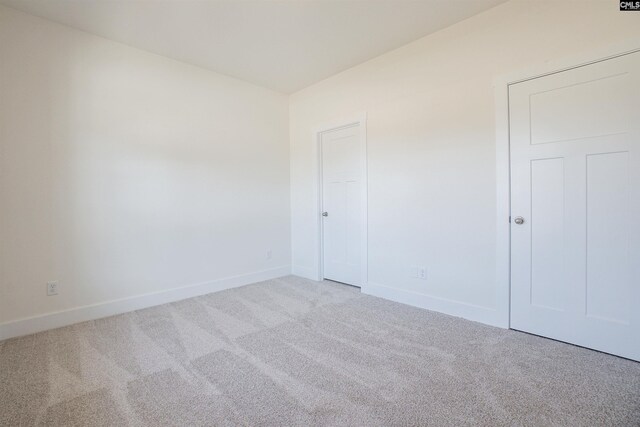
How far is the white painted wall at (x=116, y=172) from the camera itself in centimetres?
239

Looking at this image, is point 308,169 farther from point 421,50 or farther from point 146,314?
point 146,314

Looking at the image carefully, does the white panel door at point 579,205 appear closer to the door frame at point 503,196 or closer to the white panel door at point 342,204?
the door frame at point 503,196

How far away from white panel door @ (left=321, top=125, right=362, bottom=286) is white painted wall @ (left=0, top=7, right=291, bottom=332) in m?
0.86

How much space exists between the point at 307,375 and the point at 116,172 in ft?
8.57

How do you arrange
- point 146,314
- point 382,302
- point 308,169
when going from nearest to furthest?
point 146,314
point 382,302
point 308,169

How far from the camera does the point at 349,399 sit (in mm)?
1563

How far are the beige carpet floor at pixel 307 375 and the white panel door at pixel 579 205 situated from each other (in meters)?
0.23

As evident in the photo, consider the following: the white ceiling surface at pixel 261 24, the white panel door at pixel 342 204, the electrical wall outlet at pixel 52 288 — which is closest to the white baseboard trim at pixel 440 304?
the white panel door at pixel 342 204

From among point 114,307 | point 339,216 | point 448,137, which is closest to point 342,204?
point 339,216

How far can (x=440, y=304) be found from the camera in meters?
2.79

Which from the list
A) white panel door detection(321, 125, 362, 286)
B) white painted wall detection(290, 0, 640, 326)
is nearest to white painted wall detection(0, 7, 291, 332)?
white panel door detection(321, 125, 362, 286)

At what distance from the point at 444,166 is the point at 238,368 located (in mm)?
2392

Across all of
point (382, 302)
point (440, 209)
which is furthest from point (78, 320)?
point (440, 209)

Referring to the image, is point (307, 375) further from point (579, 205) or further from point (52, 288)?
point (52, 288)
